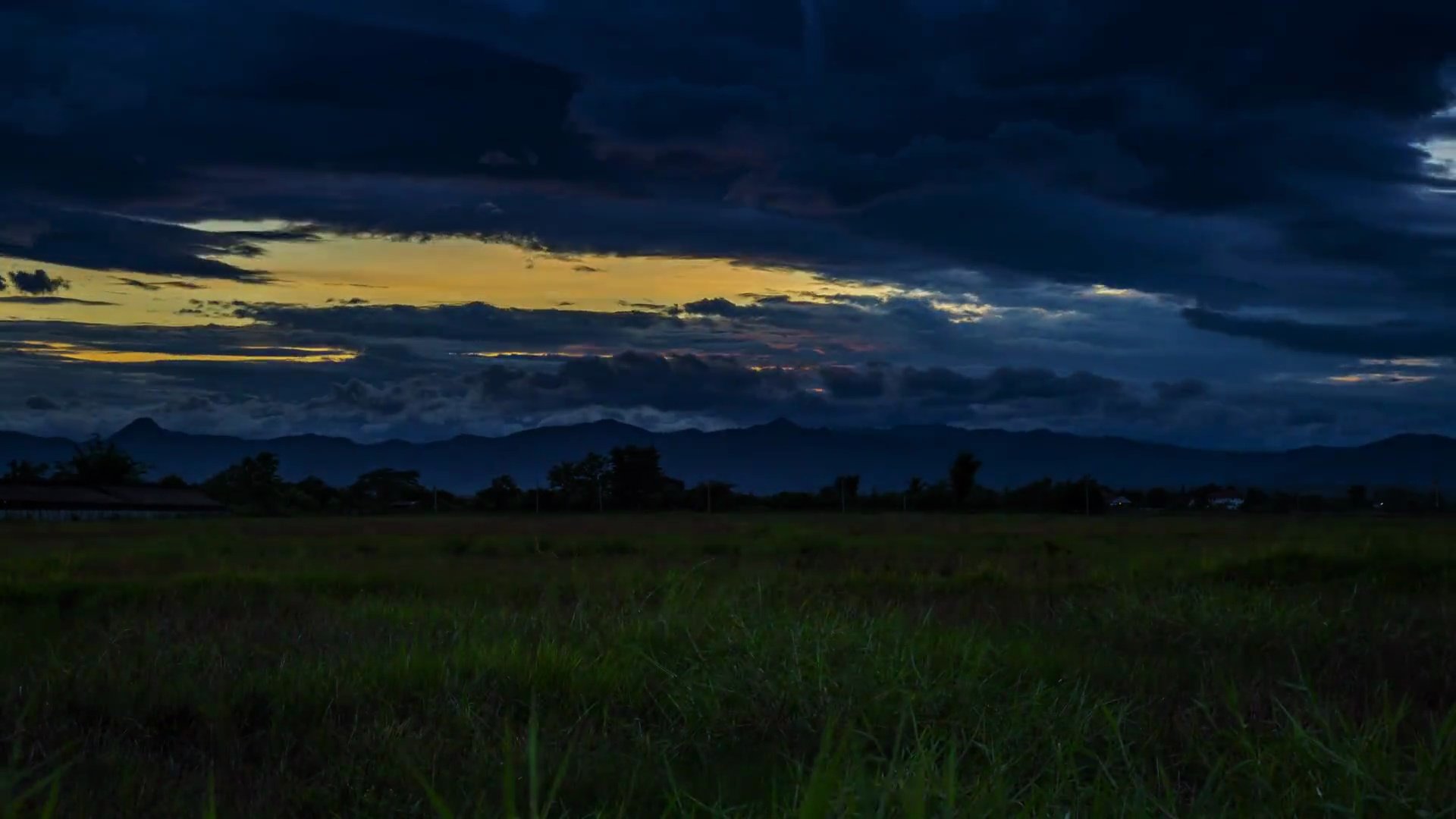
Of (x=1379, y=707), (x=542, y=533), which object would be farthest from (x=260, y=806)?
(x=542, y=533)

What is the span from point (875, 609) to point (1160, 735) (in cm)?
627

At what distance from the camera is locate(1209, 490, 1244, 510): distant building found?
64.3 metres

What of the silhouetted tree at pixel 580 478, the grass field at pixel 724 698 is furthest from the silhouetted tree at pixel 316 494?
the grass field at pixel 724 698

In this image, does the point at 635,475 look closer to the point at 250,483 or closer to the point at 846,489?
the point at 846,489

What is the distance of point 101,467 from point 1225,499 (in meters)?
64.2

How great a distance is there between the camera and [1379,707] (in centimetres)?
792

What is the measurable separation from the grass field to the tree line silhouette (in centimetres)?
4169

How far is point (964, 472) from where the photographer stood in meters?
61.7

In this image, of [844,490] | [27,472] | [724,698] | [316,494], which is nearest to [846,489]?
[844,490]

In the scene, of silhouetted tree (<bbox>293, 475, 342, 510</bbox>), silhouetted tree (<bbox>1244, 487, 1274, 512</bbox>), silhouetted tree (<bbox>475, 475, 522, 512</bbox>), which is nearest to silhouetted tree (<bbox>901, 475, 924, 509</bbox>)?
silhouetted tree (<bbox>1244, 487, 1274, 512</bbox>)

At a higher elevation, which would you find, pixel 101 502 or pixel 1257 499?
pixel 1257 499

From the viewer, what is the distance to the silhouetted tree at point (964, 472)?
201ft

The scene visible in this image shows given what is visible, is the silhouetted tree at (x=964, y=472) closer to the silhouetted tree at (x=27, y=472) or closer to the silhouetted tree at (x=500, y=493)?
the silhouetted tree at (x=500, y=493)

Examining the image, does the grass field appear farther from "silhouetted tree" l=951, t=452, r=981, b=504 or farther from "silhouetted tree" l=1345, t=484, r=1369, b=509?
"silhouetted tree" l=1345, t=484, r=1369, b=509
